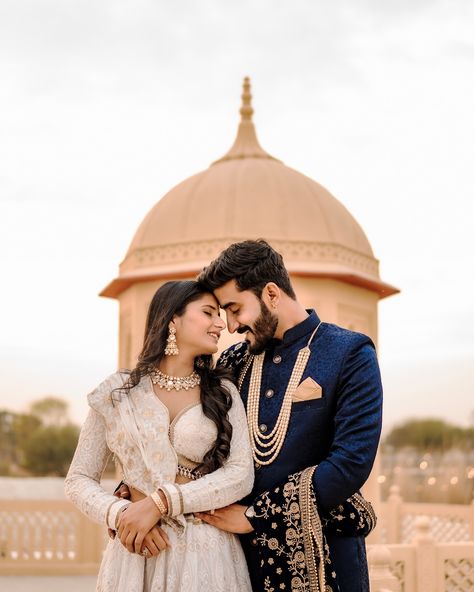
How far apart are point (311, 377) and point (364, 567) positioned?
635 millimetres

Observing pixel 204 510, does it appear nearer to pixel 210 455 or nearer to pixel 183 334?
pixel 210 455

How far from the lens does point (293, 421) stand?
8.74 feet

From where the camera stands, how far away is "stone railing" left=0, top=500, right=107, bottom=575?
8.94 m

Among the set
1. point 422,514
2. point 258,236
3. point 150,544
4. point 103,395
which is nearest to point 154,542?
point 150,544

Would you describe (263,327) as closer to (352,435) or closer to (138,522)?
(352,435)

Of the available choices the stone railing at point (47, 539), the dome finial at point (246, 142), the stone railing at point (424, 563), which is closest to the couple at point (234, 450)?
the stone railing at point (424, 563)

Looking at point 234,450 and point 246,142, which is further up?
point 246,142

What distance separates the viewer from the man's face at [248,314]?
270cm

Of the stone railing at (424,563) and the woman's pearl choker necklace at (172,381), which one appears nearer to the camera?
the woman's pearl choker necklace at (172,381)

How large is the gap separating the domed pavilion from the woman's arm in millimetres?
6734

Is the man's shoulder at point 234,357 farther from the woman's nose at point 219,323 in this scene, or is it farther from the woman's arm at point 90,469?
the woman's arm at point 90,469

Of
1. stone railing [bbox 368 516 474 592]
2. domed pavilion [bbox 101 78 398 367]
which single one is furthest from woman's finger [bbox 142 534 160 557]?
domed pavilion [bbox 101 78 398 367]

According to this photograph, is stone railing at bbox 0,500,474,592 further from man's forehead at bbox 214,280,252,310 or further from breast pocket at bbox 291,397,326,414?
man's forehead at bbox 214,280,252,310

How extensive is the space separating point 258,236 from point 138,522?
716 cm
